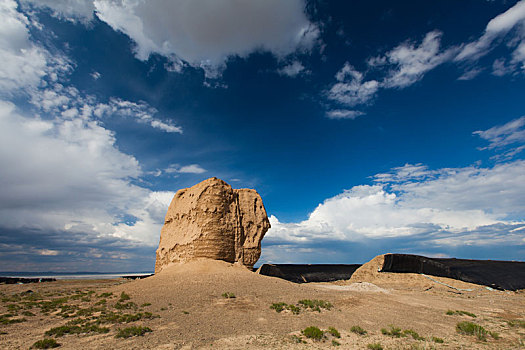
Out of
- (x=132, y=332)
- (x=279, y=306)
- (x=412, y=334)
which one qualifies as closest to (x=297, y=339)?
(x=279, y=306)

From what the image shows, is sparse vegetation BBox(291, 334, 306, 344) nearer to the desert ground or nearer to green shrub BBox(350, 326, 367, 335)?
the desert ground

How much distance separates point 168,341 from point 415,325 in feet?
34.5

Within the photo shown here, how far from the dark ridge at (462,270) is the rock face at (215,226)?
55.5ft

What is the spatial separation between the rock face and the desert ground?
97.7 inches

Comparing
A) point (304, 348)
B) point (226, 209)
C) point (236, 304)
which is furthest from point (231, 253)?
point (304, 348)

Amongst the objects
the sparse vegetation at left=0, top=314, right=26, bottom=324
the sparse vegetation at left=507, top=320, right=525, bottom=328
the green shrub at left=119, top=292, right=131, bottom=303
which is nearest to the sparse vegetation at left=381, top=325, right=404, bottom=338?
the sparse vegetation at left=507, top=320, right=525, bottom=328

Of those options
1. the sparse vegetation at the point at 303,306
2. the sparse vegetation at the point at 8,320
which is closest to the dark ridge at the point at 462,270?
the sparse vegetation at the point at 303,306

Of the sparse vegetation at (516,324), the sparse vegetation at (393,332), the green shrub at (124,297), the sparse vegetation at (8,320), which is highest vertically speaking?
the green shrub at (124,297)

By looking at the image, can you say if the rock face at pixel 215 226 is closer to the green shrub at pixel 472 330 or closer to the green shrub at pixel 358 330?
the green shrub at pixel 358 330

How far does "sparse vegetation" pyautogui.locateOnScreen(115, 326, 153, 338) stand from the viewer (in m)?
8.69

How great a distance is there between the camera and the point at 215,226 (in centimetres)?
2050

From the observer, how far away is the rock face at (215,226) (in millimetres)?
20219

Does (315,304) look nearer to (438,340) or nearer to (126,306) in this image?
(438,340)

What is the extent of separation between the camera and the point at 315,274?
1421 inches
